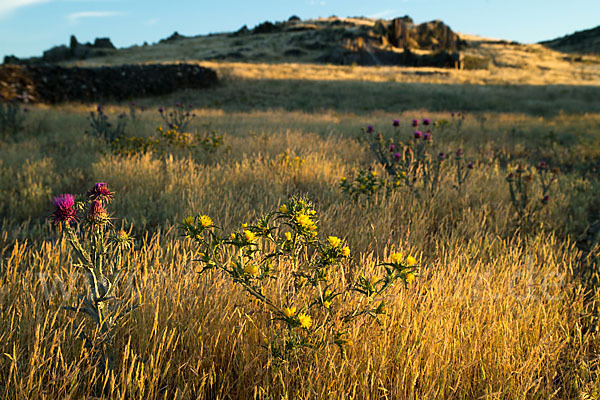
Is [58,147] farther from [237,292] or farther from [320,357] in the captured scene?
[320,357]

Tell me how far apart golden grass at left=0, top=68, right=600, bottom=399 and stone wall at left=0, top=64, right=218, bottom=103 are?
8.72 metres

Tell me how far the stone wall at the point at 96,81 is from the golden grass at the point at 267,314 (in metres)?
8.72

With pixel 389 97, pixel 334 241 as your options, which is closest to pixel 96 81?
pixel 389 97

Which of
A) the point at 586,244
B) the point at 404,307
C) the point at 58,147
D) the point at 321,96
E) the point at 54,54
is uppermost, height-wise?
the point at 54,54

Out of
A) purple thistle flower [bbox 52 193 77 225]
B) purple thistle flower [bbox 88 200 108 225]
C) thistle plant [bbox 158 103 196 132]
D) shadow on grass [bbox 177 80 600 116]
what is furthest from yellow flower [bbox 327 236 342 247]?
shadow on grass [bbox 177 80 600 116]

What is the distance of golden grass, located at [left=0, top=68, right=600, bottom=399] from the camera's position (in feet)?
5.08

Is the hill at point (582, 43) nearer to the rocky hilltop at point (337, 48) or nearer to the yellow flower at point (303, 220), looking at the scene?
the rocky hilltop at point (337, 48)

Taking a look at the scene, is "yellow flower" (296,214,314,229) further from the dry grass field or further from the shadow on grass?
the shadow on grass

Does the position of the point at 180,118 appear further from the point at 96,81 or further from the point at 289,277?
the point at 96,81

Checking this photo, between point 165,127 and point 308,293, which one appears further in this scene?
point 165,127

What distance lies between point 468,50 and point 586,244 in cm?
4795

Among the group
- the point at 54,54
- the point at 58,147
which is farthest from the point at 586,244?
the point at 54,54

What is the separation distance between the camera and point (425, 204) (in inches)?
151

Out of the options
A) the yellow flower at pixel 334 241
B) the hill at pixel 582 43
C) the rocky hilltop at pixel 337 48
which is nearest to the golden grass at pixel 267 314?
the yellow flower at pixel 334 241
